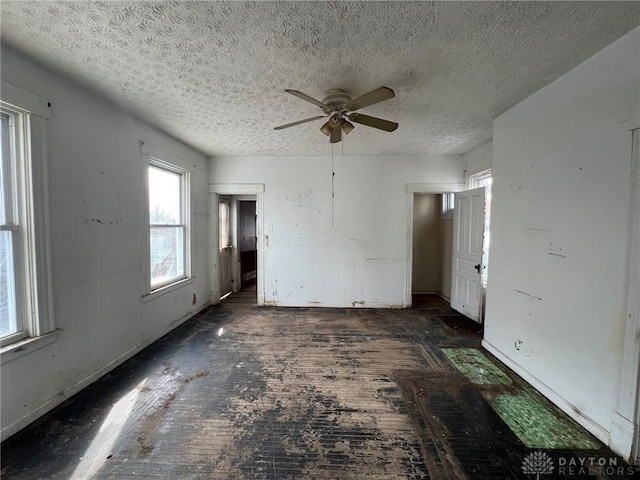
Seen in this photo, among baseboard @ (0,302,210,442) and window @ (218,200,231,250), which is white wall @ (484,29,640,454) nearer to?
baseboard @ (0,302,210,442)

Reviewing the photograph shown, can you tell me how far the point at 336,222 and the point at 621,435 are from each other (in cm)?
354

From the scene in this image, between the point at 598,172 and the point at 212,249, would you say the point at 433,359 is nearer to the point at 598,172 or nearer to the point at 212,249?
the point at 598,172

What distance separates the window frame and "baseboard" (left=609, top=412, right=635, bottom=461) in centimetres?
419

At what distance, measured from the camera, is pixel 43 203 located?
1768 millimetres

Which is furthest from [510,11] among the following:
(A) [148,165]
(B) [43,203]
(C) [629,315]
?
(A) [148,165]

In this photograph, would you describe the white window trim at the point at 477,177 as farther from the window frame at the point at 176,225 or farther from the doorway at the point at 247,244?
the window frame at the point at 176,225

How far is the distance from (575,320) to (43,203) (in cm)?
409

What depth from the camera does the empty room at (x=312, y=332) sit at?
144cm

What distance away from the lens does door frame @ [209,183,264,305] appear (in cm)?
428

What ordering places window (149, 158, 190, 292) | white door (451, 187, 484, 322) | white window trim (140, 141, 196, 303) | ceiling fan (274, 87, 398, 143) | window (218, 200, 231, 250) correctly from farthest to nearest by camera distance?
window (218, 200, 231, 250), white door (451, 187, 484, 322), window (149, 158, 190, 292), white window trim (140, 141, 196, 303), ceiling fan (274, 87, 398, 143)

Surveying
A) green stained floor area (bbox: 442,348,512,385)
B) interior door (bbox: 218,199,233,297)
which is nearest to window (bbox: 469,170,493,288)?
green stained floor area (bbox: 442,348,512,385)

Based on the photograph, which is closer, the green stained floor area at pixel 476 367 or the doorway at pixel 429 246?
the green stained floor area at pixel 476 367

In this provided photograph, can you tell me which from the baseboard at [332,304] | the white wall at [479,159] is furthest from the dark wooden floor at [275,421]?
the white wall at [479,159]

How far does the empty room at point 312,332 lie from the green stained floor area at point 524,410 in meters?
0.02
